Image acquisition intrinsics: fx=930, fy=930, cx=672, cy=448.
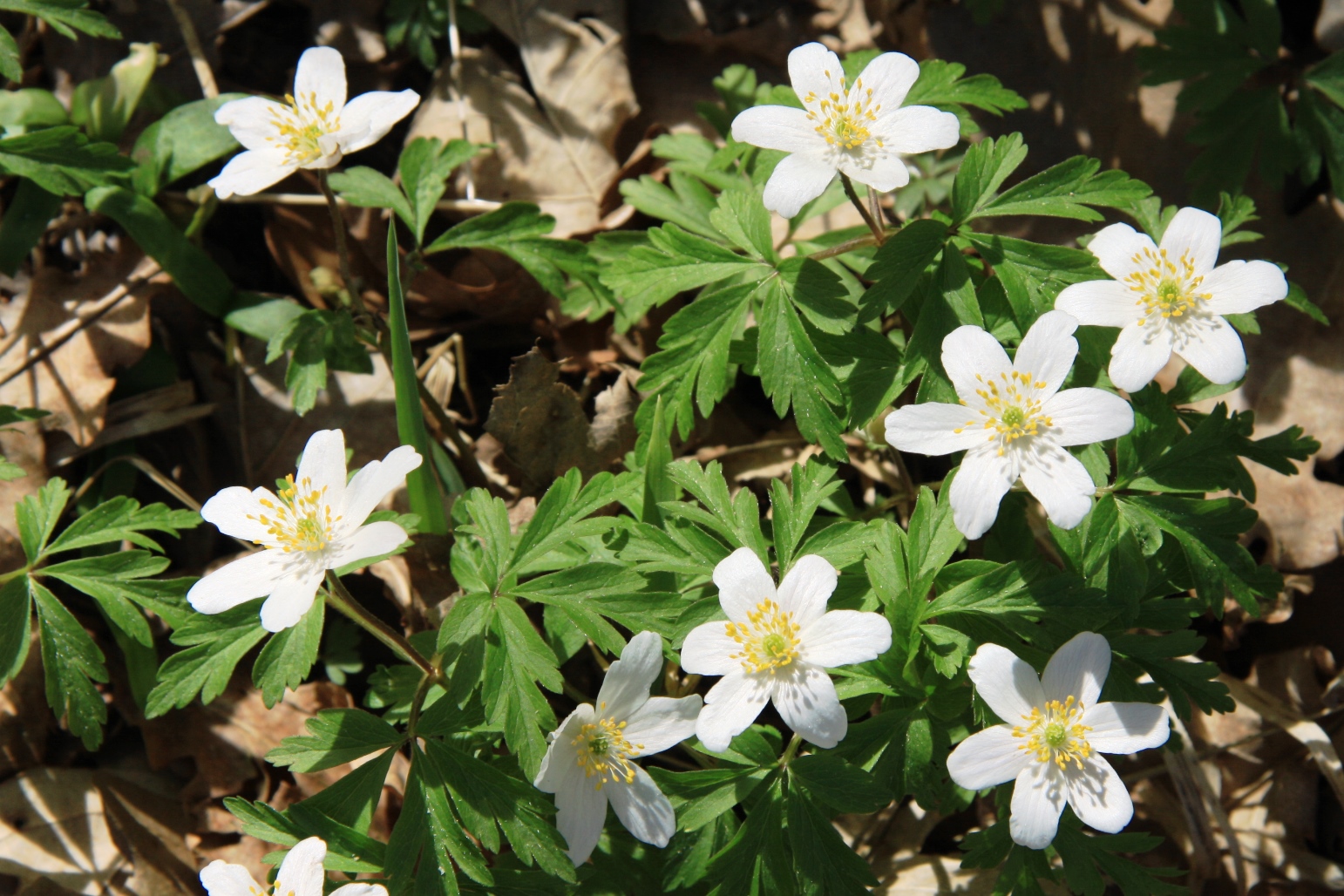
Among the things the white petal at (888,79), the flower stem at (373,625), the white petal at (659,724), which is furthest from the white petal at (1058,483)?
the flower stem at (373,625)

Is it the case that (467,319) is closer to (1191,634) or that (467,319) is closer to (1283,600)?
(1191,634)

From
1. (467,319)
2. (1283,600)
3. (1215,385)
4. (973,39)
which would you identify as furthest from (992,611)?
(973,39)

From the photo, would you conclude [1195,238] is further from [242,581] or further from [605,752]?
[242,581]

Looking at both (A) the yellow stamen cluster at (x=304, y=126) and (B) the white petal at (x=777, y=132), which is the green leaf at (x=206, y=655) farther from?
(B) the white petal at (x=777, y=132)

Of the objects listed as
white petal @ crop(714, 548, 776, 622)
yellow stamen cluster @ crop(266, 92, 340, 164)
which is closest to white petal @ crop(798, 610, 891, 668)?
white petal @ crop(714, 548, 776, 622)

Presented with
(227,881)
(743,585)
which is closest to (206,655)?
(227,881)

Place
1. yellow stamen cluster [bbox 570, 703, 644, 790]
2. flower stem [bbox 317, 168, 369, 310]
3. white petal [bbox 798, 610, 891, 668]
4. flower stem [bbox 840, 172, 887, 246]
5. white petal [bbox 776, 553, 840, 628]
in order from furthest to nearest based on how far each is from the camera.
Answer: flower stem [bbox 317, 168, 369, 310] < flower stem [bbox 840, 172, 887, 246] < yellow stamen cluster [bbox 570, 703, 644, 790] < white petal [bbox 776, 553, 840, 628] < white petal [bbox 798, 610, 891, 668]

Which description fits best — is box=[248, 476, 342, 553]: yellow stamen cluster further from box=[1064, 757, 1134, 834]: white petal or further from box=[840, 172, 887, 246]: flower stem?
box=[1064, 757, 1134, 834]: white petal
